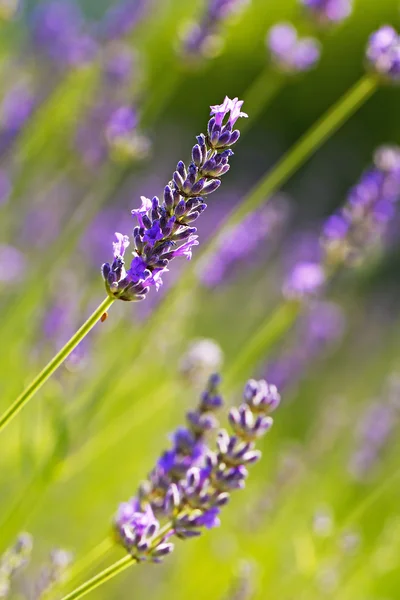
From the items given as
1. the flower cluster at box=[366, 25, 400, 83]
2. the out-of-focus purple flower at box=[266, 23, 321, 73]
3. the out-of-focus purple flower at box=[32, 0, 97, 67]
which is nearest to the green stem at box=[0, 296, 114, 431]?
the flower cluster at box=[366, 25, 400, 83]

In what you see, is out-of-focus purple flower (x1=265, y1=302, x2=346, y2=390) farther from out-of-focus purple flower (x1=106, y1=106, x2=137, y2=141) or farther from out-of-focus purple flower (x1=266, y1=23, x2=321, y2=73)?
out-of-focus purple flower (x1=106, y1=106, x2=137, y2=141)

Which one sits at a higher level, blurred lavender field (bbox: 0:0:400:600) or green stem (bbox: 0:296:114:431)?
blurred lavender field (bbox: 0:0:400:600)

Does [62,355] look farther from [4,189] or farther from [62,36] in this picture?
[62,36]

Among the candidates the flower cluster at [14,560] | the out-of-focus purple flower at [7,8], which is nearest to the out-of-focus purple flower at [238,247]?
the out-of-focus purple flower at [7,8]

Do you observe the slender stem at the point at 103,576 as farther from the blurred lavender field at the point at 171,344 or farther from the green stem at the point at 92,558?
the green stem at the point at 92,558

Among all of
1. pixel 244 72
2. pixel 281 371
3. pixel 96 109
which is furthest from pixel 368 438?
pixel 244 72

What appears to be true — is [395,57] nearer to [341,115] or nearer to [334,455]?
[341,115]
